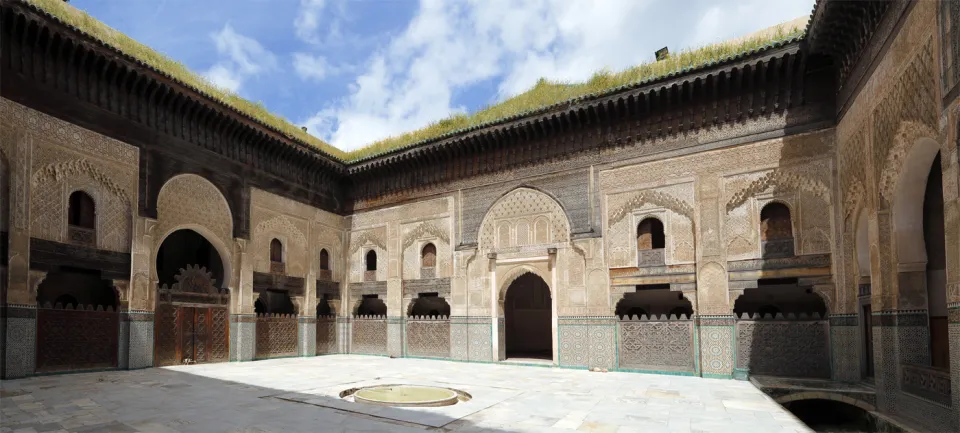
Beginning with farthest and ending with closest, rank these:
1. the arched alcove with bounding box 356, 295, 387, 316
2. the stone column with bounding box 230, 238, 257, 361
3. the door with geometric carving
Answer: the arched alcove with bounding box 356, 295, 387, 316
the stone column with bounding box 230, 238, 257, 361
the door with geometric carving

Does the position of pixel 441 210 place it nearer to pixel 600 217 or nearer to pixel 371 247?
pixel 371 247

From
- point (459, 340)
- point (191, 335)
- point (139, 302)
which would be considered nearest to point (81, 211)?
point (139, 302)

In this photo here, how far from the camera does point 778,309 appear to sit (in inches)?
409

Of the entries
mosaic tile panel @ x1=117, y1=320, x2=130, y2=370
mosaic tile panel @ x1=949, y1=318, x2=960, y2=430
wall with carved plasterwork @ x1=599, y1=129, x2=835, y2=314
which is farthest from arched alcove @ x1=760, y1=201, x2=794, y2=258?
mosaic tile panel @ x1=117, y1=320, x2=130, y2=370

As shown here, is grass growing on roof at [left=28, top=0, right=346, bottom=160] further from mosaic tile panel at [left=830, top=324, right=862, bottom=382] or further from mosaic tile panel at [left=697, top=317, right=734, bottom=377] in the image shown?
mosaic tile panel at [left=830, top=324, right=862, bottom=382]

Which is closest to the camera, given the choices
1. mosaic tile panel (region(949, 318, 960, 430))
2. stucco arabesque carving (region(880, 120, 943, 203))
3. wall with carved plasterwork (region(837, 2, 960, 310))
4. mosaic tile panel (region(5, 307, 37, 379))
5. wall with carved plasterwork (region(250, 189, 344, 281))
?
mosaic tile panel (region(949, 318, 960, 430))

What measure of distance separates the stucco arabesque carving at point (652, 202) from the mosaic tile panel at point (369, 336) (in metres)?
5.68

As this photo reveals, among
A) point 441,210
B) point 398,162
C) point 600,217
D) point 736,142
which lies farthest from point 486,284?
point 736,142

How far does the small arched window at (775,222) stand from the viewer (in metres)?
8.02

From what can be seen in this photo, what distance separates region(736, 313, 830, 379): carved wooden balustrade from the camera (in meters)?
7.56

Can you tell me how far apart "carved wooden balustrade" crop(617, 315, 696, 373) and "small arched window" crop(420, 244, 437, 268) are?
4.19 meters

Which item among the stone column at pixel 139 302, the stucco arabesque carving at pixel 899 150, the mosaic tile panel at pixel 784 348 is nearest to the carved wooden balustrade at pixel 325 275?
the stone column at pixel 139 302

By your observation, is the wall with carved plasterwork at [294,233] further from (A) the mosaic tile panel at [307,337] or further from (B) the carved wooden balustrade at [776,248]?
(B) the carved wooden balustrade at [776,248]

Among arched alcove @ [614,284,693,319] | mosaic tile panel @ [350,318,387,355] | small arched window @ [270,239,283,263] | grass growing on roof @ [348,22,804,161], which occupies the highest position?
grass growing on roof @ [348,22,804,161]
